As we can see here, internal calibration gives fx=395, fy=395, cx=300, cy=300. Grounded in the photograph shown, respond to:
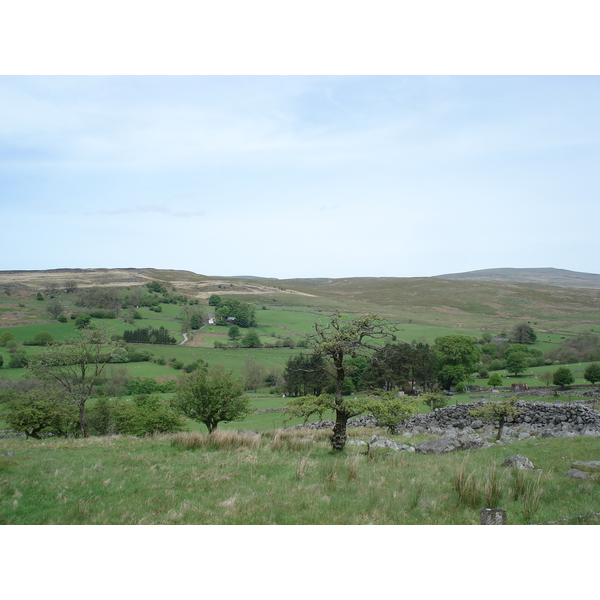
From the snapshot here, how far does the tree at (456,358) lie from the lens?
53.8 meters

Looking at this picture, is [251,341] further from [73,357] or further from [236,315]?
[73,357]

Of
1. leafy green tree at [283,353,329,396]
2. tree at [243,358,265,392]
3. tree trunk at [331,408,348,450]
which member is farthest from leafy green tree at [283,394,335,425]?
tree at [243,358,265,392]

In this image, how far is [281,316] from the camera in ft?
396

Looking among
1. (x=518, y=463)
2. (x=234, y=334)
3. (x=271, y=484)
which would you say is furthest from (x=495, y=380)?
(x=234, y=334)

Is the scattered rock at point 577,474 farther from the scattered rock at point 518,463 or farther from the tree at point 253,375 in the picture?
the tree at point 253,375

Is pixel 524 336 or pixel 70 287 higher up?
pixel 70 287

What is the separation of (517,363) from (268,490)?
186 feet

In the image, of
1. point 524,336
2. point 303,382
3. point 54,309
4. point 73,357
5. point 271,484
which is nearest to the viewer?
point 271,484

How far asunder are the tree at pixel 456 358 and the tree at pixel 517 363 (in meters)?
5.00

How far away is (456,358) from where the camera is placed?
54.4 metres

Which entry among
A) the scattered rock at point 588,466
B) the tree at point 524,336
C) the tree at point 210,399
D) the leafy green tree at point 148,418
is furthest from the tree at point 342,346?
the tree at point 524,336

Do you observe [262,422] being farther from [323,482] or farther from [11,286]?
[11,286]

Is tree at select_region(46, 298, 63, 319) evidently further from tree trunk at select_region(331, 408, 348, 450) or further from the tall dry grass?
tree trunk at select_region(331, 408, 348, 450)

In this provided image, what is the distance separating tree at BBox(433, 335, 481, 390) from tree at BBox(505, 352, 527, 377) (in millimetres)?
4995
